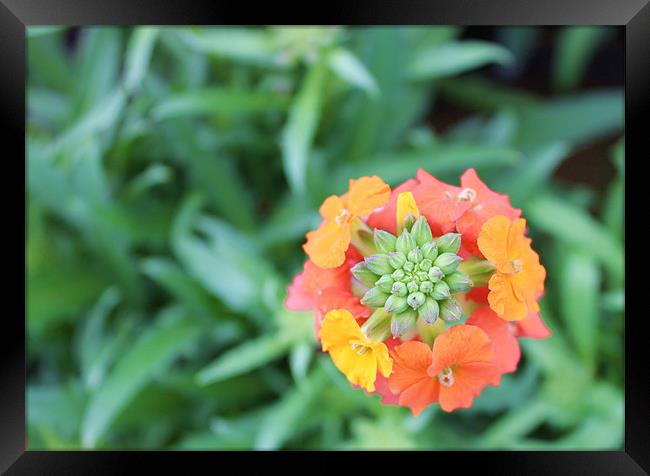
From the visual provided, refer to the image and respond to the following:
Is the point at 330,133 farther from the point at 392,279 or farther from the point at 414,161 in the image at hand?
the point at 392,279

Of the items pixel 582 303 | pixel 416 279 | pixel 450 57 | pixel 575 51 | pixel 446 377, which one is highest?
pixel 575 51

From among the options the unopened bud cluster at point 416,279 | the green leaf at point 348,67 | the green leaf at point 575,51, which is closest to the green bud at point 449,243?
the unopened bud cluster at point 416,279

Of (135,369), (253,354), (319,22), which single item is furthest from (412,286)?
(135,369)

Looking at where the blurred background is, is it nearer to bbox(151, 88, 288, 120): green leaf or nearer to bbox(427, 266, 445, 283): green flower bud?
bbox(151, 88, 288, 120): green leaf

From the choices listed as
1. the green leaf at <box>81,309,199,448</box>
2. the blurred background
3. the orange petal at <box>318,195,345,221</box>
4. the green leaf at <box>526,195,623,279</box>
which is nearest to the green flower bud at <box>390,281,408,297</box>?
the orange petal at <box>318,195,345,221</box>

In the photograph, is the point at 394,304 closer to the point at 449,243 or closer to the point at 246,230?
the point at 449,243

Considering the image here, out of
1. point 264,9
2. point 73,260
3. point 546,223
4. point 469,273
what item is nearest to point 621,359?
point 546,223
